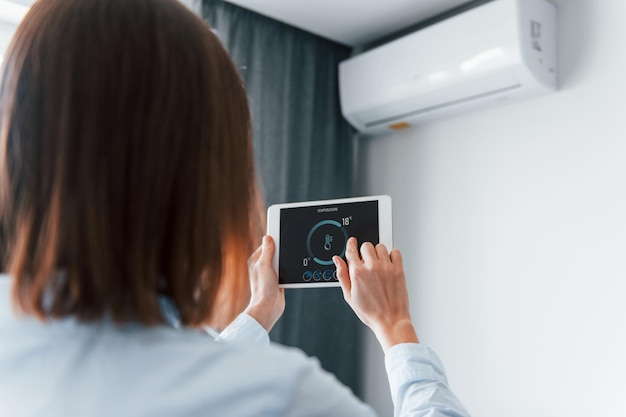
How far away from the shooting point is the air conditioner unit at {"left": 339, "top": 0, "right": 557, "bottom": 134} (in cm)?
194

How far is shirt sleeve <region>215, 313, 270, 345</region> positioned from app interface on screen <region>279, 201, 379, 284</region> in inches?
4.8

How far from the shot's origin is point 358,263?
959mm

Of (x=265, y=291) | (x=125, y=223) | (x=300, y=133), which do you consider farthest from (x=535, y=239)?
(x=125, y=223)

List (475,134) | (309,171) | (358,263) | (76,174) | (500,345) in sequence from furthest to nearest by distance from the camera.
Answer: (309,171) < (475,134) < (500,345) < (358,263) < (76,174)

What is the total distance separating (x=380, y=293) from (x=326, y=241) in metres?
0.26

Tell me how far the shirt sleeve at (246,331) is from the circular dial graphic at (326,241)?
0.18 m

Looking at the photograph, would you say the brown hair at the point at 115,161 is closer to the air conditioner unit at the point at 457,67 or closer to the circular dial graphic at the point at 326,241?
the circular dial graphic at the point at 326,241

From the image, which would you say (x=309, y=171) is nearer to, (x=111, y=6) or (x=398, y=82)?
(x=398, y=82)

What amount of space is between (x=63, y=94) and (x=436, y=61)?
66.9 inches

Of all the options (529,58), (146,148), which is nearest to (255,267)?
(146,148)

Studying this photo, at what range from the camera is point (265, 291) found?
1066 mm

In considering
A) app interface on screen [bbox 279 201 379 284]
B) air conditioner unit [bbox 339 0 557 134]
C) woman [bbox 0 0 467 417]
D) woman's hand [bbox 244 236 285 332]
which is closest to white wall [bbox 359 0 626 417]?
air conditioner unit [bbox 339 0 557 134]

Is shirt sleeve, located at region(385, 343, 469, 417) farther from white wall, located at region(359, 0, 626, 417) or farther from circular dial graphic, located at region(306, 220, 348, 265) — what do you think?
white wall, located at region(359, 0, 626, 417)

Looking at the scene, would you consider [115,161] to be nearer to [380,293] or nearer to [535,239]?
[380,293]
